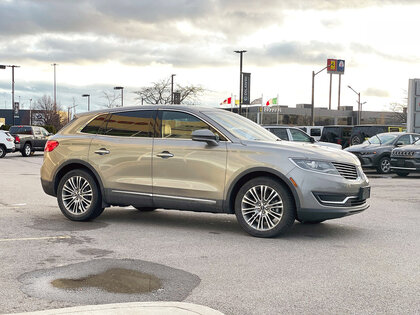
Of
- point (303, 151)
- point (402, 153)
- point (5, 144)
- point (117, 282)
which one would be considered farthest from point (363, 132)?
point (117, 282)

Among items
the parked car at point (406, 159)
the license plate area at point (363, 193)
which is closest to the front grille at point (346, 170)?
the license plate area at point (363, 193)

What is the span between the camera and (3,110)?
128 m

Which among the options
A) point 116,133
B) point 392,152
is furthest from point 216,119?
point 392,152

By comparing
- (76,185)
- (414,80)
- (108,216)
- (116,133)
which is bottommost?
(108,216)

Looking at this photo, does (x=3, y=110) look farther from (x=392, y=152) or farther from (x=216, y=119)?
(x=216, y=119)

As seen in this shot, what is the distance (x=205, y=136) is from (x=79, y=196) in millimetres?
2380

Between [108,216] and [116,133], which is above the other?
[116,133]

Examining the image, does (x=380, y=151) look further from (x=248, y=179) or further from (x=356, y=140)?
(x=248, y=179)

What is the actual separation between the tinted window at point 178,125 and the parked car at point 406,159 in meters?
12.7

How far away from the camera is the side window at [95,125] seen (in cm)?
868

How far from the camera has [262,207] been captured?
290 inches

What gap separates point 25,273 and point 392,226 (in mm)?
5528

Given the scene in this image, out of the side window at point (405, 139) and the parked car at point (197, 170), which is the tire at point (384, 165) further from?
the parked car at point (197, 170)

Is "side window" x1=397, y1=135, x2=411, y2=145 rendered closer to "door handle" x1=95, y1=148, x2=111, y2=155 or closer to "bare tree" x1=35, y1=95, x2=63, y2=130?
"door handle" x1=95, y1=148, x2=111, y2=155
